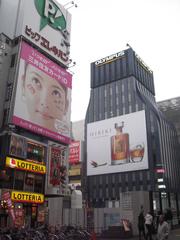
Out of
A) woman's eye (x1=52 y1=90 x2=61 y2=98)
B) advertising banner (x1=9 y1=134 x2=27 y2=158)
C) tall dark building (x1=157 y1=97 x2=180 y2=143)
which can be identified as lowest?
advertising banner (x1=9 y1=134 x2=27 y2=158)

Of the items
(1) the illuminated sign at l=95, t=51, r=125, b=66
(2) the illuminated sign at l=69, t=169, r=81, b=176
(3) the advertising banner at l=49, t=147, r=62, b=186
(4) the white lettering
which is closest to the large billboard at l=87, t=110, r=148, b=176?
(2) the illuminated sign at l=69, t=169, r=81, b=176

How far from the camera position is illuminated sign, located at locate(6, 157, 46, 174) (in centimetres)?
3309

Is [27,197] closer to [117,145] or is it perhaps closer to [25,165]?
[25,165]

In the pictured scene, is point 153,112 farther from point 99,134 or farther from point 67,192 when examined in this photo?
point 67,192

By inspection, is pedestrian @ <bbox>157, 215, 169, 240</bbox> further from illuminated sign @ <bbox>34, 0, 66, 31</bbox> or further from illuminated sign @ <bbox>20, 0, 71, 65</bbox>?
illuminated sign @ <bbox>34, 0, 66, 31</bbox>

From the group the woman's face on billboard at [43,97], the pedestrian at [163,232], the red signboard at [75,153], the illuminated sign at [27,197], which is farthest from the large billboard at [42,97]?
the red signboard at [75,153]

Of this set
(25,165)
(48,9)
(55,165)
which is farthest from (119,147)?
(25,165)

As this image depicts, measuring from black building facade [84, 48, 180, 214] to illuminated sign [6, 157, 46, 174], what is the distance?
120 feet

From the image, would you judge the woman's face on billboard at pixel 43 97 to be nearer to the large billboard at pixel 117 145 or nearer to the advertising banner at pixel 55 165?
the advertising banner at pixel 55 165

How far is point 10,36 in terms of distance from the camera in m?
40.5

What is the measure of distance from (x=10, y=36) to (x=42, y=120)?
12137mm

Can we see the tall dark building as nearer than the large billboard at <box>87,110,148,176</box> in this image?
No

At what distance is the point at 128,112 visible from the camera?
86125 millimetres

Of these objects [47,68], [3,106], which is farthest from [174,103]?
[3,106]
